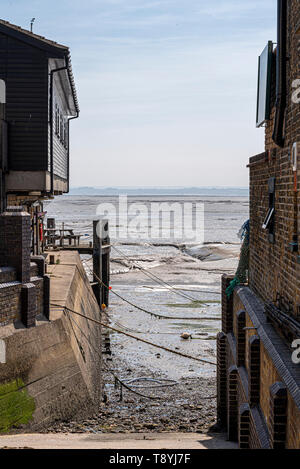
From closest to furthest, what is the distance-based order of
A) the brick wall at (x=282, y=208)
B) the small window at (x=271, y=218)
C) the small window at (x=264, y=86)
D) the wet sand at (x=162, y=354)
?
the brick wall at (x=282, y=208)
the small window at (x=271, y=218)
the small window at (x=264, y=86)
the wet sand at (x=162, y=354)

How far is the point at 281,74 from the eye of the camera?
8.02 metres

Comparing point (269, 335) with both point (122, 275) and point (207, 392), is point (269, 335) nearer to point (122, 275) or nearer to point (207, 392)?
point (207, 392)

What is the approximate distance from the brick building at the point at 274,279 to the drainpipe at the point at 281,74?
1 cm

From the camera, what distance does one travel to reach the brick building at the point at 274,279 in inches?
263

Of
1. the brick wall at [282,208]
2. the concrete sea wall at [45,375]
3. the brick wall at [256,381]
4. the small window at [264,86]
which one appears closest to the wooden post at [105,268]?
the concrete sea wall at [45,375]

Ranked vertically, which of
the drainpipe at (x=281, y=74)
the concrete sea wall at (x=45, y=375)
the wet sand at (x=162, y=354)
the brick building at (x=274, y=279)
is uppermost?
the drainpipe at (x=281, y=74)

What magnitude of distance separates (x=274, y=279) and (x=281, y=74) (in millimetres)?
2930

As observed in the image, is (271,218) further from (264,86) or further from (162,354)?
(162,354)

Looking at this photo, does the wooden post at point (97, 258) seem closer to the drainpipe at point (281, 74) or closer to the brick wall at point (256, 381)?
the brick wall at point (256, 381)

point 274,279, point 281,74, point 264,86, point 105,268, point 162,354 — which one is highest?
point 264,86

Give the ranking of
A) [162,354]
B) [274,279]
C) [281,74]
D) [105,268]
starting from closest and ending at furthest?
[281,74]
[274,279]
[162,354]
[105,268]

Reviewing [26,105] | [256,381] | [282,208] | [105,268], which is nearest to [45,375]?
[256,381]

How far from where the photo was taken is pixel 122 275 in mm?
39906
